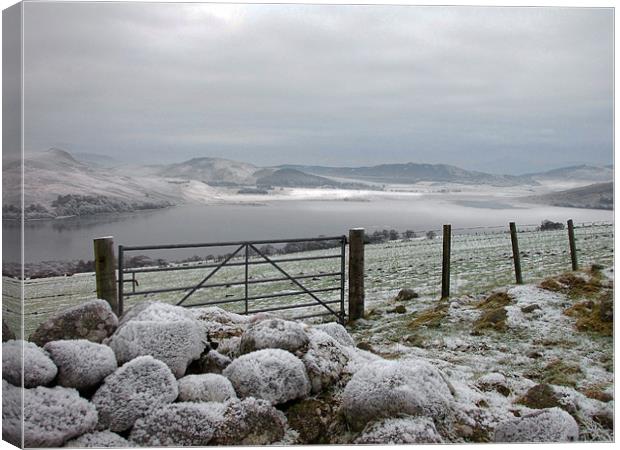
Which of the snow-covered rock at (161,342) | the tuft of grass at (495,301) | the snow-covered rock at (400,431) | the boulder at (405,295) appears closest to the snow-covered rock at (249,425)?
the snow-covered rock at (161,342)

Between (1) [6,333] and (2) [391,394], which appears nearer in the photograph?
(2) [391,394]

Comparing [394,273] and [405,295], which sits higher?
[394,273]

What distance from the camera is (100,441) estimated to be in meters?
4.00

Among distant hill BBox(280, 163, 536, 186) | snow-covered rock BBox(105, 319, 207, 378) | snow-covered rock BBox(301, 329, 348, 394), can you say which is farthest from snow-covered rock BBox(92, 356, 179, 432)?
distant hill BBox(280, 163, 536, 186)

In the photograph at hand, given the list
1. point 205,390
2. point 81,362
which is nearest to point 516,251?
point 205,390

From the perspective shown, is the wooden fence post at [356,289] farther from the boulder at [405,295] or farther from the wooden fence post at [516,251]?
the wooden fence post at [516,251]

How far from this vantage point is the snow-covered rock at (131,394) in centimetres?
402

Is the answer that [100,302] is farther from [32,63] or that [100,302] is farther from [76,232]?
[32,63]

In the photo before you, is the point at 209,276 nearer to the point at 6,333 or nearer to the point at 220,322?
the point at 220,322

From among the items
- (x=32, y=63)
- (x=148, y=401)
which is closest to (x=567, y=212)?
(x=148, y=401)

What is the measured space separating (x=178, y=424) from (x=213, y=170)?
94.5 inches

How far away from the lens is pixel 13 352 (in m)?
4.21

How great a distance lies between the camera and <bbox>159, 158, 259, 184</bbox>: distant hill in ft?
17.6

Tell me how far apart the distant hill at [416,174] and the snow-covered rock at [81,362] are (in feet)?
8.18
